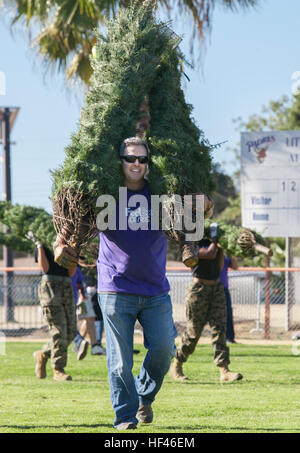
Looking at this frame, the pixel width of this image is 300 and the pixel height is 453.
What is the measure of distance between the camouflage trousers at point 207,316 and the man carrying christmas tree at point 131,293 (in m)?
3.15

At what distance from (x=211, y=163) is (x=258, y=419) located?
2.05 metres

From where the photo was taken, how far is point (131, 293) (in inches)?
198

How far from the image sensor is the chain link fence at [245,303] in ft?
49.3

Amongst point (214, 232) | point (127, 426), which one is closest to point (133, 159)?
point (127, 426)

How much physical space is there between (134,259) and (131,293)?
23 cm

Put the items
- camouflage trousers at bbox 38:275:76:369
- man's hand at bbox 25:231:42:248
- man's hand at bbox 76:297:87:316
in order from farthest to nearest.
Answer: man's hand at bbox 76:297:87:316, man's hand at bbox 25:231:42:248, camouflage trousers at bbox 38:275:76:369

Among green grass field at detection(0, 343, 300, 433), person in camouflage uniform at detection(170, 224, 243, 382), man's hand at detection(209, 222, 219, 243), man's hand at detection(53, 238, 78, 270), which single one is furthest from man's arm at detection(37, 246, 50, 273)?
man's hand at detection(53, 238, 78, 270)

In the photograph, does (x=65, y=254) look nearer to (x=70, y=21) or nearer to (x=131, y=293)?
(x=131, y=293)

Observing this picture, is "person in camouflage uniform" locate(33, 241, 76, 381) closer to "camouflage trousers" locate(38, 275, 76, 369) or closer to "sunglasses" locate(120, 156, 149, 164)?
"camouflage trousers" locate(38, 275, 76, 369)

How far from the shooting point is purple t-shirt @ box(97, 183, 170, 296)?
503 centimetres

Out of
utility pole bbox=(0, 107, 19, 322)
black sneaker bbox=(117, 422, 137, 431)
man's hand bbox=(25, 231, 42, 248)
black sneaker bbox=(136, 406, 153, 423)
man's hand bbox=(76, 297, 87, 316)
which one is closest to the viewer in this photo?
black sneaker bbox=(117, 422, 137, 431)

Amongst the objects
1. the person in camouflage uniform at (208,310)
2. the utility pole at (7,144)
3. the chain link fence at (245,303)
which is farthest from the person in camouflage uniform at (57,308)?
the utility pole at (7,144)

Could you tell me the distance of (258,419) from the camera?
588 centimetres

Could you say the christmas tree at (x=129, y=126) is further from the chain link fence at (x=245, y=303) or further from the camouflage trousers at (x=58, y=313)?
the chain link fence at (x=245, y=303)
